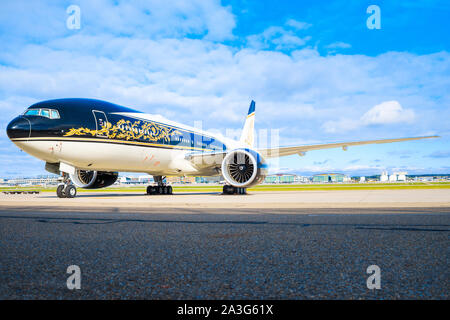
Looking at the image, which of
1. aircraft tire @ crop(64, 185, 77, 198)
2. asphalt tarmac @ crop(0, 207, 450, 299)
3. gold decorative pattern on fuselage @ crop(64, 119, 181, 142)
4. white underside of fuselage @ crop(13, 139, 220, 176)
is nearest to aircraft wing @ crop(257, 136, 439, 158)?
white underside of fuselage @ crop(13, 139, 220, 176)

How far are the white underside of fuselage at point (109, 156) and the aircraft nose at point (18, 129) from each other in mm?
235

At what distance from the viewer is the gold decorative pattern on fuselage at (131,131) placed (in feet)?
45.7

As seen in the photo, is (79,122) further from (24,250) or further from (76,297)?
(76,297)

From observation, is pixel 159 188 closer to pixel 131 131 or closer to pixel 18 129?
pixel 131 131

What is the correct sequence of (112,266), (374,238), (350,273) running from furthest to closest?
1. (374,238)
2. (112,266)
3. (350,273)

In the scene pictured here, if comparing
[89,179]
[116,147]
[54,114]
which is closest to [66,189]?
[116,147]

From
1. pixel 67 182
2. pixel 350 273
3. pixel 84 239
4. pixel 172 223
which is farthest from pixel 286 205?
pixel 67 182

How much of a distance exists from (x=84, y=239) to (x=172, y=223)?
5.98ft

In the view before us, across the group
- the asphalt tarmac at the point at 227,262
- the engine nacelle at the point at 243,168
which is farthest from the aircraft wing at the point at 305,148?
the asphalt tarmac at the point at 227,262

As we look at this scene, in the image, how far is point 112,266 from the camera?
109 inches

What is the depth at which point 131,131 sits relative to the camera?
15.7 meters

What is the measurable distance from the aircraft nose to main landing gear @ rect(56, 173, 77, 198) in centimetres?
261

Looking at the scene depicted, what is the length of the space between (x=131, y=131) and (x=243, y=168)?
234 inches

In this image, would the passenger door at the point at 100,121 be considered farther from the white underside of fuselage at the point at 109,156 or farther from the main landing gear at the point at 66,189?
the main landing gear at the point at 66,189
